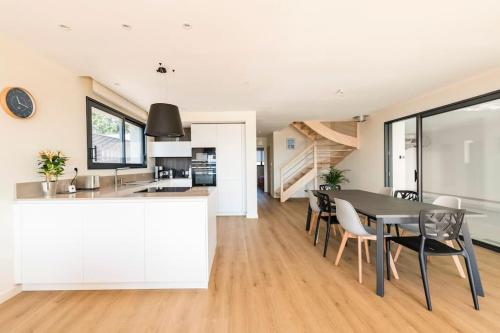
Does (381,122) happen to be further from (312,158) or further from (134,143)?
(134,143)

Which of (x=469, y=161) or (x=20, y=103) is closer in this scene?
(x=20, y=103)

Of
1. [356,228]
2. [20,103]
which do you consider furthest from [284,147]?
[20,103]

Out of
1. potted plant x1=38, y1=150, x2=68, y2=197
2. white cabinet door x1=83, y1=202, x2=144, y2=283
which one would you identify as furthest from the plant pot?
white cabinet door x1=83, y1=202, x2=144, y2=283

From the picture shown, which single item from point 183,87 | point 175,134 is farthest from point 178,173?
point 175,134

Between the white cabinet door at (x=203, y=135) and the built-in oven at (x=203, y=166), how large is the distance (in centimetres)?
12

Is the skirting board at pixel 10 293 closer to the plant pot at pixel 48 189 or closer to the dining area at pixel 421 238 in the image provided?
the plant pot at pixel 48 189

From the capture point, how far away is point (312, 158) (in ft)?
25.3

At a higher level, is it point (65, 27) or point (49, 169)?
point (65, 27)

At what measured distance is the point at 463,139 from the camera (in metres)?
3.56

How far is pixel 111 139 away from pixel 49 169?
5.36 feet

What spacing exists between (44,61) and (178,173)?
3.52 meters

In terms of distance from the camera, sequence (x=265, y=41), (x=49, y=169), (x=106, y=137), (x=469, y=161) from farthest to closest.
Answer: (x=106, y=137), (x=469, y=161), (x=49, y=169), (x=265, y=41)

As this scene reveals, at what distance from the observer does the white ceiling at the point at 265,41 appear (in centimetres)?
176

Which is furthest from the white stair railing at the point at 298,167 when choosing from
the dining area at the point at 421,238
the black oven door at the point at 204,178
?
the dining area at the point at 421,238
